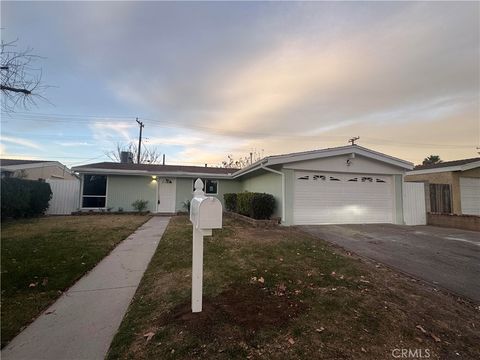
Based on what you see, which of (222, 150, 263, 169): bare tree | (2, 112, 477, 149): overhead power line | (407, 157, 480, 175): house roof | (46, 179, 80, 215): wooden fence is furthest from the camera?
(222, 150, 263, 169): bare tree

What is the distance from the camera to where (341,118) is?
14719 mm

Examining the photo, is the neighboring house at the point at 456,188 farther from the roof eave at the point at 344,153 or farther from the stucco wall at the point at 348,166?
→ the stucco wall at the point at 348,166

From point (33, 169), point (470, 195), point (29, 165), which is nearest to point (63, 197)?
point (29, 165)

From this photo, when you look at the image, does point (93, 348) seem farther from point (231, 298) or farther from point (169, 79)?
point (169, 79)

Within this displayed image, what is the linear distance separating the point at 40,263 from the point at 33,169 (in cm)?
1490

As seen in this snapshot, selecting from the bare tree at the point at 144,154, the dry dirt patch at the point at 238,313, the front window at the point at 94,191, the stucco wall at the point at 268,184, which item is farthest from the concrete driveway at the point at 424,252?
the bare tree at the point at 144,154

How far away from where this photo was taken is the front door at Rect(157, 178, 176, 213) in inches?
656

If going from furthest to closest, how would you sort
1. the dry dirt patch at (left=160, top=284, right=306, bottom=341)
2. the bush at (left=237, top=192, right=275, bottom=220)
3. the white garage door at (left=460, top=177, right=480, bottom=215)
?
the white garage door at (left=460, top=177, right=480, bottom=215) < the bush at (left=237, top=192, right=275, bottom=220) < the dry dirt patch at (left=160, top=284, right=306, bottom=341)

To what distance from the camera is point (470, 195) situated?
13.7m

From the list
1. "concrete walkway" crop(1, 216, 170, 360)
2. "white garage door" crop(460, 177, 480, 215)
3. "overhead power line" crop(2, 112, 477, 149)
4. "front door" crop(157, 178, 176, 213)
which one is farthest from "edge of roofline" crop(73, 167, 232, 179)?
"white garage door" crop(460, 177, 480, 215)

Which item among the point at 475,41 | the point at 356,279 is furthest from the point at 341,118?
the point at 356,279

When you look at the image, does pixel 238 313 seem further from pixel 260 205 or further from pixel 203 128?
pixel 203 128

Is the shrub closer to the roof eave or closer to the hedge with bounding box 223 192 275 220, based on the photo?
the hedge with bounding box 223 192 275 220

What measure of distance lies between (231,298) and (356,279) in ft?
7.41
